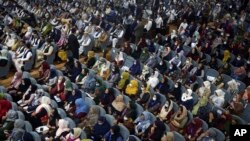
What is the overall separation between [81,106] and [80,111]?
0.09m

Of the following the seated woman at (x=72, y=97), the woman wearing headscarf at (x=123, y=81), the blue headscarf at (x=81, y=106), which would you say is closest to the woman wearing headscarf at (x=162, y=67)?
the woman wearing headscarf at (x=123, y=81)

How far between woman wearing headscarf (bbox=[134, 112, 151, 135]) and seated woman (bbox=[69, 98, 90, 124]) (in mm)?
925

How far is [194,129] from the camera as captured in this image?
707 cm

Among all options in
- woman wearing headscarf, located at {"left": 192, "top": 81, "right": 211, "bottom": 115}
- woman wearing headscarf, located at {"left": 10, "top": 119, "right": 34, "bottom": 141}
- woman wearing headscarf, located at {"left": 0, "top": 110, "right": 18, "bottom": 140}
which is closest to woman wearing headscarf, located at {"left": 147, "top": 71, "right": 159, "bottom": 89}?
woman wearing headscarf, located at {"left": 192, "top": 81, "right": 211, "bottom": 115}

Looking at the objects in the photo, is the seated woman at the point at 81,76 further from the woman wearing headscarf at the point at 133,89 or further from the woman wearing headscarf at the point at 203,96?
the woman wearing headscarf at the point at 203,96

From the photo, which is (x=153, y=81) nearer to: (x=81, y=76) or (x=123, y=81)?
(x=123, y=81)

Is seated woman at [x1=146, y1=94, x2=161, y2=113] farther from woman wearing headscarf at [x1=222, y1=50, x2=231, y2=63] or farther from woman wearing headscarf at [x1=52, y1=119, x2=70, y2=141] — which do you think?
woman wearing headscarf at [x1=222, y1=50, x2=231, y2=63]

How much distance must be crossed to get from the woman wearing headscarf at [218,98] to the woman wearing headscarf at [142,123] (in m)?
1.84

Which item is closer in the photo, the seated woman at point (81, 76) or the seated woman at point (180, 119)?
the seated woman at point (180, 119)

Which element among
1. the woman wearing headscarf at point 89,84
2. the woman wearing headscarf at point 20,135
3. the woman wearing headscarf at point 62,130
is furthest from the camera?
the woman wearing headscarf at point 89,84

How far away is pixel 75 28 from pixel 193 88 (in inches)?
163

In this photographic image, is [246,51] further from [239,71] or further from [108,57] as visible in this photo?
[108,57]

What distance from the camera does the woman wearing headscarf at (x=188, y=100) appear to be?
8010mm

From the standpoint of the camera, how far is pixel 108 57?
10.3m
